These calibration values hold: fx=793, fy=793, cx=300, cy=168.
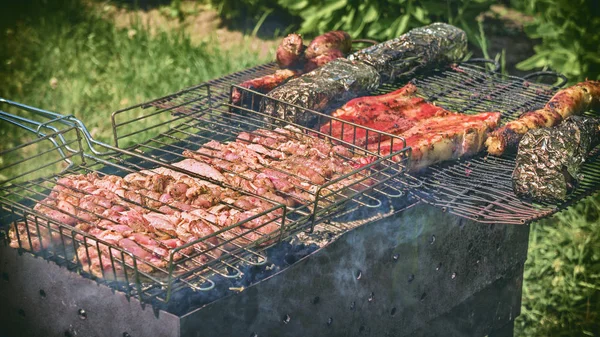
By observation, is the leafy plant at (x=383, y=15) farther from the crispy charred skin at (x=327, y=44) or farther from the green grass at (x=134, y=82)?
the crispy charred skin at (x=327, y=44)

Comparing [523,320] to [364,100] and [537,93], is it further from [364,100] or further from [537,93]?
[364,100]

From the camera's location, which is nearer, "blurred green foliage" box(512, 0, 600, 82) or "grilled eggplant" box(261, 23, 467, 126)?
"grilled eggplant" box(261, 23, 467, 126)

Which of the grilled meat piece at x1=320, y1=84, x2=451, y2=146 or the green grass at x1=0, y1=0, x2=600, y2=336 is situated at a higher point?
the grilled meat piece at x1=320, y1=84, x2=451, y2=146

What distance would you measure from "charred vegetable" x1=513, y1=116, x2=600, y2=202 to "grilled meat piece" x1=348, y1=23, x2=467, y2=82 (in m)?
1.53

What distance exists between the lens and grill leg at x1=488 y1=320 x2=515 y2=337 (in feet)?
18.5

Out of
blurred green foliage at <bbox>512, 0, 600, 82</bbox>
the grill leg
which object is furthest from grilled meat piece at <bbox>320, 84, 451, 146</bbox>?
blurred green foliage at <bbox>512, 0, 600, 82</bbox>

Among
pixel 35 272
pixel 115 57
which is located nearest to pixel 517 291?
pixel 35 272

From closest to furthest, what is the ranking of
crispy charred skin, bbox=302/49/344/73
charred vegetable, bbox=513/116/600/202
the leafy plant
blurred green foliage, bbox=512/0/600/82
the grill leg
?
charred vegetable, bbox=513/116/600/202 < the grill leg < crispy charred skin, bbox=302/49/344/73 < blurred green foliage, bbox=512/0/600/82 < the leafy plant

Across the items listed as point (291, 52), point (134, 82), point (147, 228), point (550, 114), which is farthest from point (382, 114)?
point (134, 82)

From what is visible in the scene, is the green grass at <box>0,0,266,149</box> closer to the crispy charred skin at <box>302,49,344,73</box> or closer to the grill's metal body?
the crispy charred skin at <box>302,49,344,73</box>

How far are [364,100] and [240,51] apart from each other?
16.3ft

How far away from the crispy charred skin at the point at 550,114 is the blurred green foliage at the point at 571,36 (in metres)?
2.18

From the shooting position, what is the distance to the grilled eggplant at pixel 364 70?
5.16 metres

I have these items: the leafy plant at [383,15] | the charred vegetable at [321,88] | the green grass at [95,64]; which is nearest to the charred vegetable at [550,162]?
the charred vegetable at [321,88]
